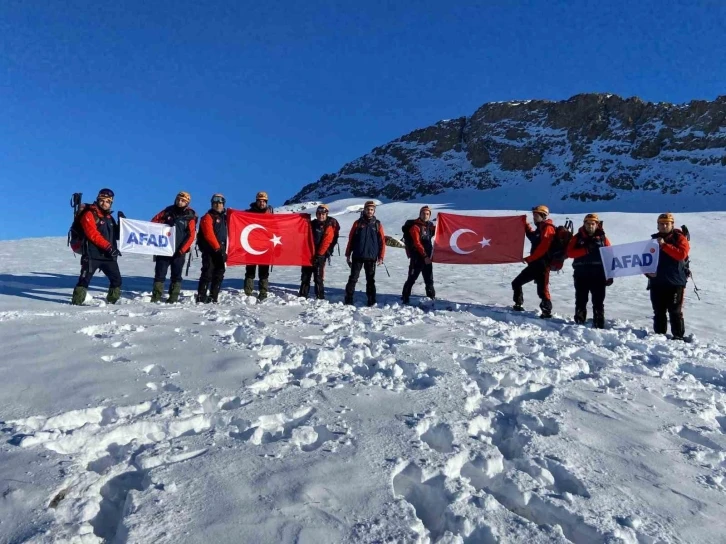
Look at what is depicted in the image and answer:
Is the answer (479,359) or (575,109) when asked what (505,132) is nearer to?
(575,109)

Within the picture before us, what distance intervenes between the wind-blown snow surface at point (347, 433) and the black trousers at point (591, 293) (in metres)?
1.14

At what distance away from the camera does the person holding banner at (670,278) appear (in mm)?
6953

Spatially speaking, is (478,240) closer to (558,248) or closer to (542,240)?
(542,240)

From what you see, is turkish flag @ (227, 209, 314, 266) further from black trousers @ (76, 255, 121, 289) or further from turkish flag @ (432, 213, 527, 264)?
turkish flag @ (432, 213, 527, 264)

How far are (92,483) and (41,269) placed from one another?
39.1ft

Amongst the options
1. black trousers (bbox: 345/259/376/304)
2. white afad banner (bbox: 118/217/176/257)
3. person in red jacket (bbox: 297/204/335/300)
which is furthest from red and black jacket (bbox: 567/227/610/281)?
white afad banner (bbox: 118/217/176/257)

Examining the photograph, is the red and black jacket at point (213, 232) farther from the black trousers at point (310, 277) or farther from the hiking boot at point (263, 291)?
the black trousers at point (310, 277)

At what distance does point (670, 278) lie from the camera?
6992 mm

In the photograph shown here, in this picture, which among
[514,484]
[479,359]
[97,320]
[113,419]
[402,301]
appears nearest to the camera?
[514,484]

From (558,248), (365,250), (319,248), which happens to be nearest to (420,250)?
(365,250)

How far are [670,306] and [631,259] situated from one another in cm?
88

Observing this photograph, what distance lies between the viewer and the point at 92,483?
2561 millimetres

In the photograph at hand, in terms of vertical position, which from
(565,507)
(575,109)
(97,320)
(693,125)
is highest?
(575,109)

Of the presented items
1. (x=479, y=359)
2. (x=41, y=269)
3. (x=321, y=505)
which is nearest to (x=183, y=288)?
(x=41, y=269)
